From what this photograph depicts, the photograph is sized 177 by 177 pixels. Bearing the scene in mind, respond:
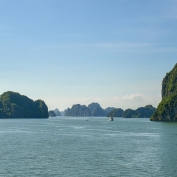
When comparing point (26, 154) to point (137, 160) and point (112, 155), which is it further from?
point (137, 160)

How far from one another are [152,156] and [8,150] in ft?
119

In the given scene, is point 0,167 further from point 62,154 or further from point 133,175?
Result: point 133,175

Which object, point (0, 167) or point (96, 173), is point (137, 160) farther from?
point (0, 167)

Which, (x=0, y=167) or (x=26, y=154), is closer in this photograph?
(x=0, y=167)

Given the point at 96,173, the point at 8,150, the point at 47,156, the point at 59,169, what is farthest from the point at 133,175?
the point at 8,150

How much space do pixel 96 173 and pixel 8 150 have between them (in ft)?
117

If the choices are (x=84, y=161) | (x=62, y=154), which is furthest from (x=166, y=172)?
(x=62, y=154)

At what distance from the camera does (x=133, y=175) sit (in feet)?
178

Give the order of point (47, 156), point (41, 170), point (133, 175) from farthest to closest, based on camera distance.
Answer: point (47, 156)
point (41, 170)
point (133, 175)

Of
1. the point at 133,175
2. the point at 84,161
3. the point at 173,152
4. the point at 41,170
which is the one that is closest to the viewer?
the point at 133,175

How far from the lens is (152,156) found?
2911 inches

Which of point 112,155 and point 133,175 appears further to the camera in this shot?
point 112,155

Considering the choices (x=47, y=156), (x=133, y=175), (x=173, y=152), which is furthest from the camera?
(x=173, y=152)

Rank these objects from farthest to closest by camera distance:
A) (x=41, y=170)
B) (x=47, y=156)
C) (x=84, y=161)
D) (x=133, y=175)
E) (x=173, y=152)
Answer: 1. (x=173, y=152)
2. (x=47, y=156)
3. (x=84, y=161)
4. (x=41, y=170)
5. (x=133, y=175)
